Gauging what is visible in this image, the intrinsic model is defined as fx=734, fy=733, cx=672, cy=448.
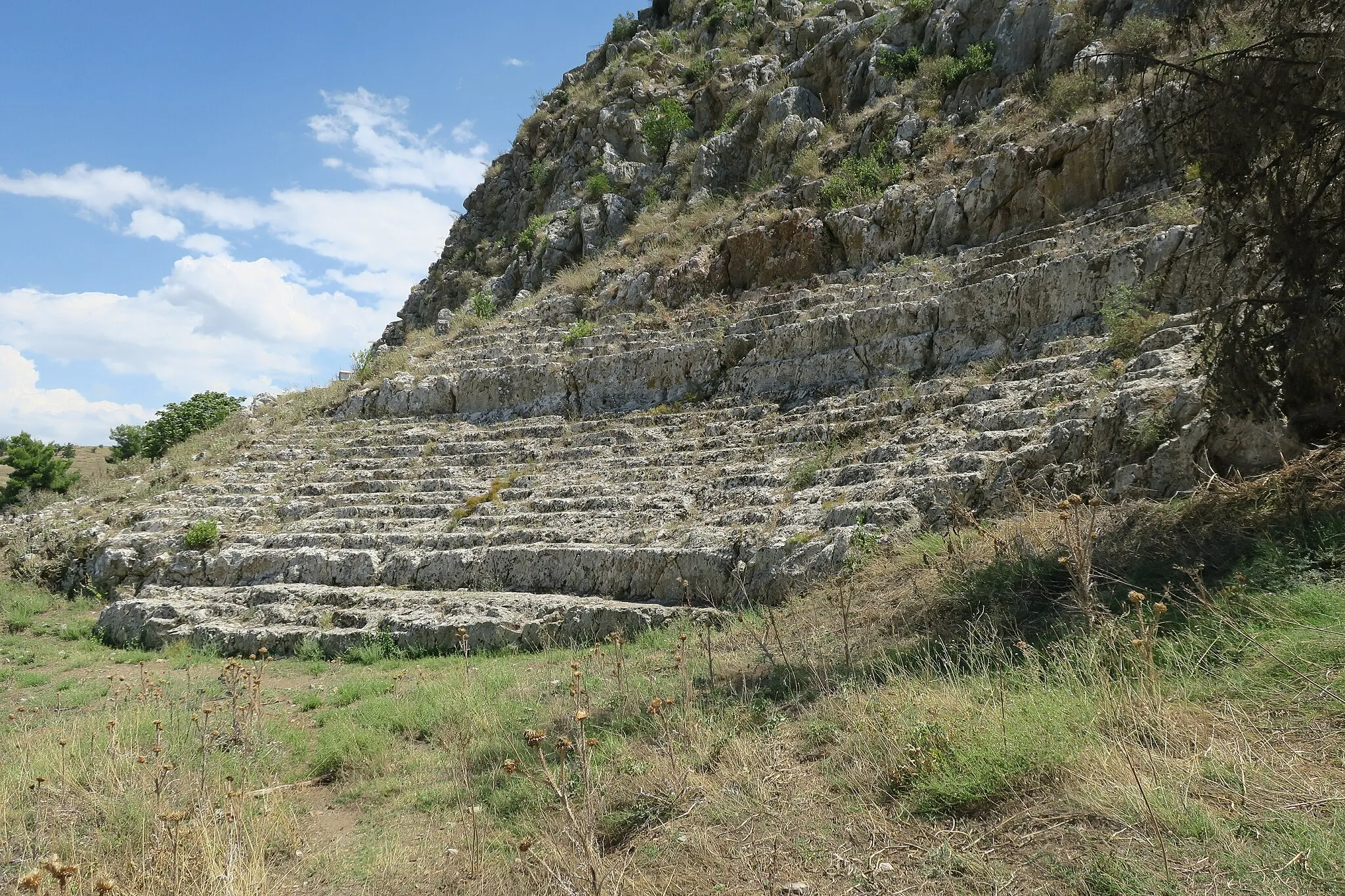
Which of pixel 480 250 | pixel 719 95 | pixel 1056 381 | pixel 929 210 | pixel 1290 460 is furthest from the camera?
pixel 480 250

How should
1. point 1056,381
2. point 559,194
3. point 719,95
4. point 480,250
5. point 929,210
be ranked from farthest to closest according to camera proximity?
point 480,250
point 559,194
point 719,95
point 929,210
point 1056,381

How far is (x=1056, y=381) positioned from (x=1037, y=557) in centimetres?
385

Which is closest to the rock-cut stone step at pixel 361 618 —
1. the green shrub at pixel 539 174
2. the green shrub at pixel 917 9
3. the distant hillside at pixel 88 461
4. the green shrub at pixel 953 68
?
the green shrub at pixel 953 68

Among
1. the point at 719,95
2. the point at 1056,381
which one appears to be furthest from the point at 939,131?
the point at 719,95

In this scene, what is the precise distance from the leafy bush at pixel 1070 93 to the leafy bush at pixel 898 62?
5037 millimetres

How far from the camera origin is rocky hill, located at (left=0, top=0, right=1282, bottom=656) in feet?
27.7

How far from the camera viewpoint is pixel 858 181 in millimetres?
16562

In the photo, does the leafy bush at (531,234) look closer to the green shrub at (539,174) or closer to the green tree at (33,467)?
the green shrub at (539,174)

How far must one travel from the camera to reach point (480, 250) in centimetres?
3039

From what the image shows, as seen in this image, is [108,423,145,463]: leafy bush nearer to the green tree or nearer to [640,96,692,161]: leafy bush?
the green tree

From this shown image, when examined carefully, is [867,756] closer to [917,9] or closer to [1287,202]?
[1287,202]

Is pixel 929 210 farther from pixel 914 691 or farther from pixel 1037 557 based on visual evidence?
pixel 914 691

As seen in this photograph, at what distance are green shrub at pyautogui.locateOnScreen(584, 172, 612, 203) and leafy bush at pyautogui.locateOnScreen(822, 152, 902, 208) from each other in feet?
35.3

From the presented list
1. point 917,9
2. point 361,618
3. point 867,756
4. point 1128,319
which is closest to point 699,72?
point 917,9
